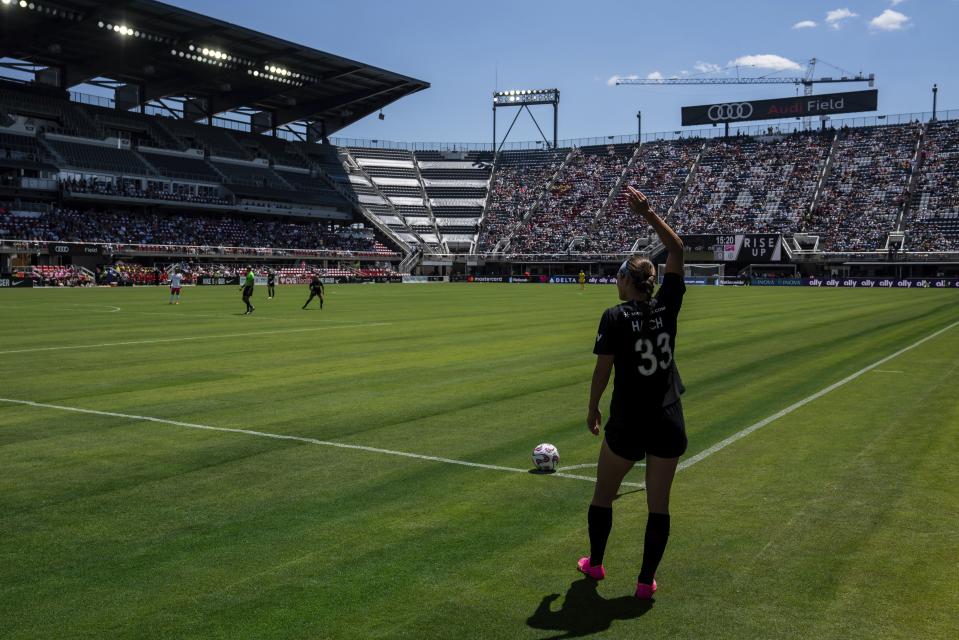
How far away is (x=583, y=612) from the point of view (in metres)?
5.22

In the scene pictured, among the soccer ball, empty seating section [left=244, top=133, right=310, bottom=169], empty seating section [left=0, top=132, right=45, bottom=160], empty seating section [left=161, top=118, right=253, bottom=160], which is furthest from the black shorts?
empty seating section [left=244, top=133, right=310, bottom=169]

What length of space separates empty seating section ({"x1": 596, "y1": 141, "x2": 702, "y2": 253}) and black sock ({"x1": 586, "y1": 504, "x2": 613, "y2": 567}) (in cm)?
9391

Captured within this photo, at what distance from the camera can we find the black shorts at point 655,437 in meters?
5.44

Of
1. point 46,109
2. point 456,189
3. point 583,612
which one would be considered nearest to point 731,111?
point 456,189

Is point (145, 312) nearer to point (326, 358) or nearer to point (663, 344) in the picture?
point (326, 358)

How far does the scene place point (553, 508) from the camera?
7.36m

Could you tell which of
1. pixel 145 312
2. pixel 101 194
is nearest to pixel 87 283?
pixel 101 194

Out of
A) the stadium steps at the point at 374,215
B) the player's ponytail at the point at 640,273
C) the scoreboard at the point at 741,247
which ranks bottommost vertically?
the player's ponytail at the point at 640,273

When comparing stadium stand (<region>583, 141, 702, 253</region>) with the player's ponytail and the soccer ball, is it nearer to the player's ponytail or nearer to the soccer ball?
the soccer ball

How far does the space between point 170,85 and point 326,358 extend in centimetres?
8054

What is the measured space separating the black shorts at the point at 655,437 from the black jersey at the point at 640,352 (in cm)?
6

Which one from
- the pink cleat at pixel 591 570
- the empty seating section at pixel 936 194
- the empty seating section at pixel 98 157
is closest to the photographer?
the pink cleat at pixel 591 570

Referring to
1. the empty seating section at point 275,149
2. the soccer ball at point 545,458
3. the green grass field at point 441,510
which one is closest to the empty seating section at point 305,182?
the empty seating section at point 275,149

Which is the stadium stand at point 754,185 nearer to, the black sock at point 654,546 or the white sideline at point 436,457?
the white sideline at point 436,457
